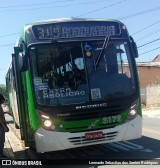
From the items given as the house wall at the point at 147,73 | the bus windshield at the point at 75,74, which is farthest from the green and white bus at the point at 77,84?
the house wall at the point at 147,73

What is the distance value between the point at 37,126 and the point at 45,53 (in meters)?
1.66

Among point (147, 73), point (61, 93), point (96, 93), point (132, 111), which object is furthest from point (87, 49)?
point (147, 73)

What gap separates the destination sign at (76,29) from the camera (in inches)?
371

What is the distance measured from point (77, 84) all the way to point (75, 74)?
234 millimetres

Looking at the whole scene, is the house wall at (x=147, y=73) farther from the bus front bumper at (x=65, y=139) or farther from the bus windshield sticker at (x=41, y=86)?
the bus windshield sticker at (x=41, y=86)

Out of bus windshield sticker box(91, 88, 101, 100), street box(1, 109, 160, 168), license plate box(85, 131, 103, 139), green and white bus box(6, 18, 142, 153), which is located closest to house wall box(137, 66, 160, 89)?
street box(1, 109, 160, 168)

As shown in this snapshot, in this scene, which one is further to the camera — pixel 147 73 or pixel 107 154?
→ pixel 147 73

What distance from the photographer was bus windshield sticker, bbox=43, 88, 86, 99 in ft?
29.8

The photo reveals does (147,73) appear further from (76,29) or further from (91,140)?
(91,140)

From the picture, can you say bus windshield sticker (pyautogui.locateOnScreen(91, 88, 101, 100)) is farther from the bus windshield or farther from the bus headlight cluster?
the bus headlight cluster

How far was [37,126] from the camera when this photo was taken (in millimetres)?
8945

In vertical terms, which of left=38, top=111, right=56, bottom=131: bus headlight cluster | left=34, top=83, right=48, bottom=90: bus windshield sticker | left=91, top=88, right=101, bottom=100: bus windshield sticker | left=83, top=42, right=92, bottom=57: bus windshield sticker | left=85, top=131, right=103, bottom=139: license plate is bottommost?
left=85, top=131, right=103, bottom=139: license plate

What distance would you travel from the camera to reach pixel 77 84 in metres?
9.22

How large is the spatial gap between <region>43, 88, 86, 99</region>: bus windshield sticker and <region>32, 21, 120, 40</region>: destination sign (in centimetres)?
125
